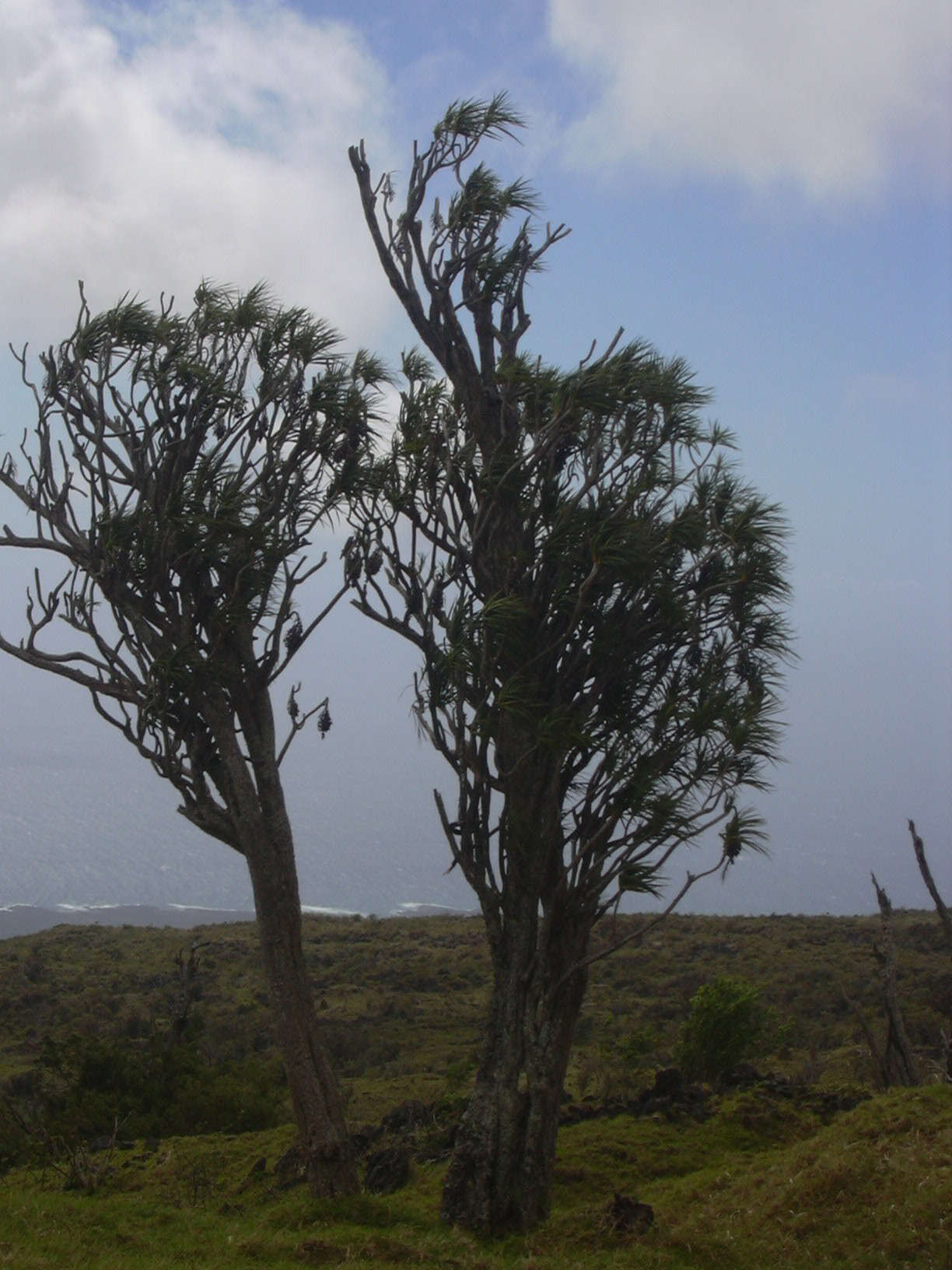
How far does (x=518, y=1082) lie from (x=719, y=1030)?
19.7 ft

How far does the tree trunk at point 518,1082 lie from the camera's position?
905 centimetres

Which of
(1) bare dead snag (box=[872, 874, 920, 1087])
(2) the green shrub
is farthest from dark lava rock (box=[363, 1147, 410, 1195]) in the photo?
(1) bare dead snag (box=[872, 874, 920, 1087])

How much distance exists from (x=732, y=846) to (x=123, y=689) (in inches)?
219

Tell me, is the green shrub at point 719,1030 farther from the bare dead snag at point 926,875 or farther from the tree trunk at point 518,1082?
the tree trunk at point 518,1082

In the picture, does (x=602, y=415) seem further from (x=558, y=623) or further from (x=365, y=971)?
(x=365, y=971)

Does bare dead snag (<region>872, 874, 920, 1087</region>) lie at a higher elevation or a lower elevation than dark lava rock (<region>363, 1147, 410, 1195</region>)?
higher

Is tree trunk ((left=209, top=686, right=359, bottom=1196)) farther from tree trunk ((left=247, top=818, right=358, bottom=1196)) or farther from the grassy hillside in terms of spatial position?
the grassy hillside

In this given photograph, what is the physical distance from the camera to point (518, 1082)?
372 inches

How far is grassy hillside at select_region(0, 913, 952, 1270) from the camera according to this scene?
26.6 ft

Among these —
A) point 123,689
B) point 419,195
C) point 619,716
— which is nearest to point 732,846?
point 619,716

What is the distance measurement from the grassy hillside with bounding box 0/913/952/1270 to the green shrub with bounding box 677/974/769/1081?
54 centimetres

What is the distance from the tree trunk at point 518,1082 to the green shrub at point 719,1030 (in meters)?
Answer: 5.38

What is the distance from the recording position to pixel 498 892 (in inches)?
389

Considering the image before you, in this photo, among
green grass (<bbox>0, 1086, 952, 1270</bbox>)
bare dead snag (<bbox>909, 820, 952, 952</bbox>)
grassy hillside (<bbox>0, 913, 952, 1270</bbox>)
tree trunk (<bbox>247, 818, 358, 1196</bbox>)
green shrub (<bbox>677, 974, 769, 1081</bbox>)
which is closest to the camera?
green grass (<bbox>0, 1086, 952, 1270</bbox>)
